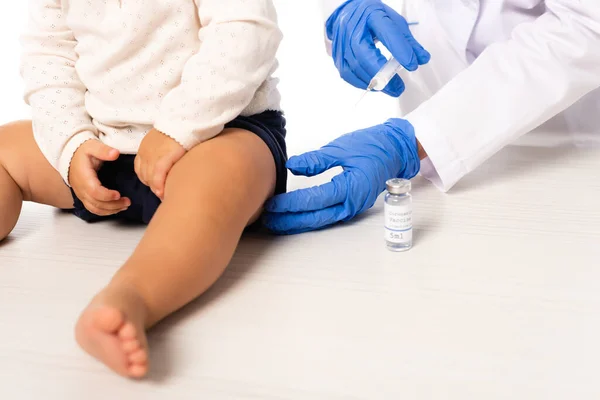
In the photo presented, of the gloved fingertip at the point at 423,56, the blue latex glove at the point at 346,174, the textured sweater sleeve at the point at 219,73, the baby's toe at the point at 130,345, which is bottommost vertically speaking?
the blue latex glove at the point at 346,174

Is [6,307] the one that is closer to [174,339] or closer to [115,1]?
[174,339]

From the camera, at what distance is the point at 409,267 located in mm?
890

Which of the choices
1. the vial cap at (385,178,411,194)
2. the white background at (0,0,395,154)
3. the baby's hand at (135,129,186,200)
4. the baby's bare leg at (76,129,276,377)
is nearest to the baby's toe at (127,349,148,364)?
the baby's bare leg at (76,129,276,377)

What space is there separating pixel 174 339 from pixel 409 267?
1.04ft

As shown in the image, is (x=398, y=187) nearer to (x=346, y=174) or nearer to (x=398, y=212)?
(x=398, y=212)

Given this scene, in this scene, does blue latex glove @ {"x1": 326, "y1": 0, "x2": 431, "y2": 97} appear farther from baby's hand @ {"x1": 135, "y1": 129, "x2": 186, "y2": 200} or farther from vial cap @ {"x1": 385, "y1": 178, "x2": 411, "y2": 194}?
baby's hand @ {"x1": 135, "y1": 129, "x2": 186, "y2": 200}

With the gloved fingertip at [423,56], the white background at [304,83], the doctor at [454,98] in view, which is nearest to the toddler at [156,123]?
the doctor at [454,98]

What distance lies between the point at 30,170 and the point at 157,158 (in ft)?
0.83

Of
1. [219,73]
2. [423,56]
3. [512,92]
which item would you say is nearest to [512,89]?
[512,92]

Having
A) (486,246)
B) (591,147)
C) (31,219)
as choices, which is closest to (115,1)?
(31,219)

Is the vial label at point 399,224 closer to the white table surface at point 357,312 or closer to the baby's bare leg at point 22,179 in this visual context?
the white table surface at point 357,312

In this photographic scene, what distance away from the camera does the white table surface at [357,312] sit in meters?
0.67

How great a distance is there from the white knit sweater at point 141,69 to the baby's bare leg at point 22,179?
4 cm

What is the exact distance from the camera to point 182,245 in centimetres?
78
